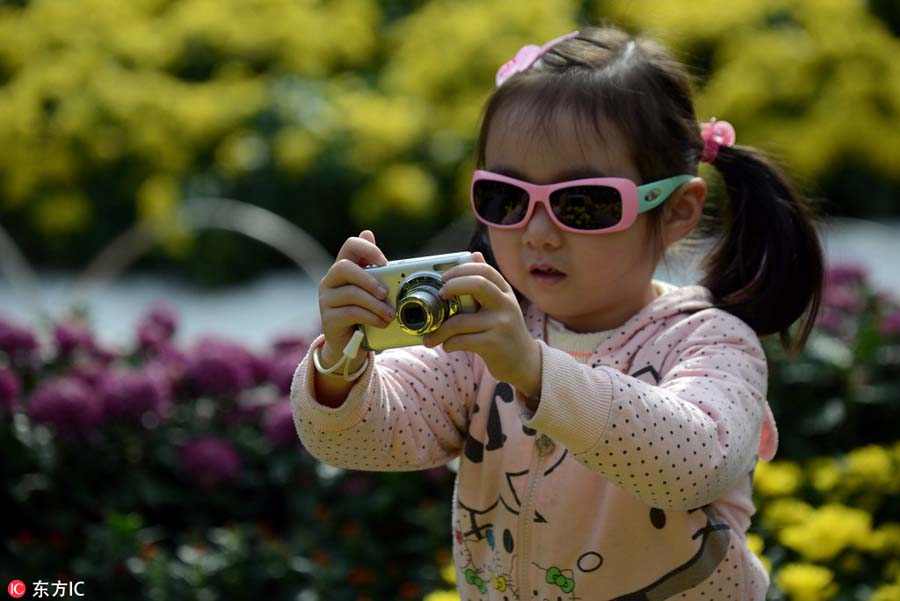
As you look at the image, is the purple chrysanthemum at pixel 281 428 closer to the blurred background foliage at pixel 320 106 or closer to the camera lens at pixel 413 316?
the camera lens at pixel 413 316

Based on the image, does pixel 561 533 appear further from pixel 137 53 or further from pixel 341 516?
pixel 137 53

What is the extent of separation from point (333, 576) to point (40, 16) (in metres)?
5.71

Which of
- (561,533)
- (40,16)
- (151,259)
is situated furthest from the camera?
(40,16)

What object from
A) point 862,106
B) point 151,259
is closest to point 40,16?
point 151,259

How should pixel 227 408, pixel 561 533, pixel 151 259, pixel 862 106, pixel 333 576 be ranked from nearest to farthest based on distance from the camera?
1. pixel 561 533
2. pixel 333 576
3. pixel 227 408
4. pixel 151 259
5. pixel 862 106

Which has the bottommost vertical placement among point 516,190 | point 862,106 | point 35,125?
point 35,125

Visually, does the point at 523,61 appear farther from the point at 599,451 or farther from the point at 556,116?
the point at 599,451

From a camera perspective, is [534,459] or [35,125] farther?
[35,125]

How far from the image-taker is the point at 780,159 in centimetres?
224

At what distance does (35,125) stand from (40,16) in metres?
1.26

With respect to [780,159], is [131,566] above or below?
below

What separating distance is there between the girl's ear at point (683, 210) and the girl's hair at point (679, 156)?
25 millimetres
